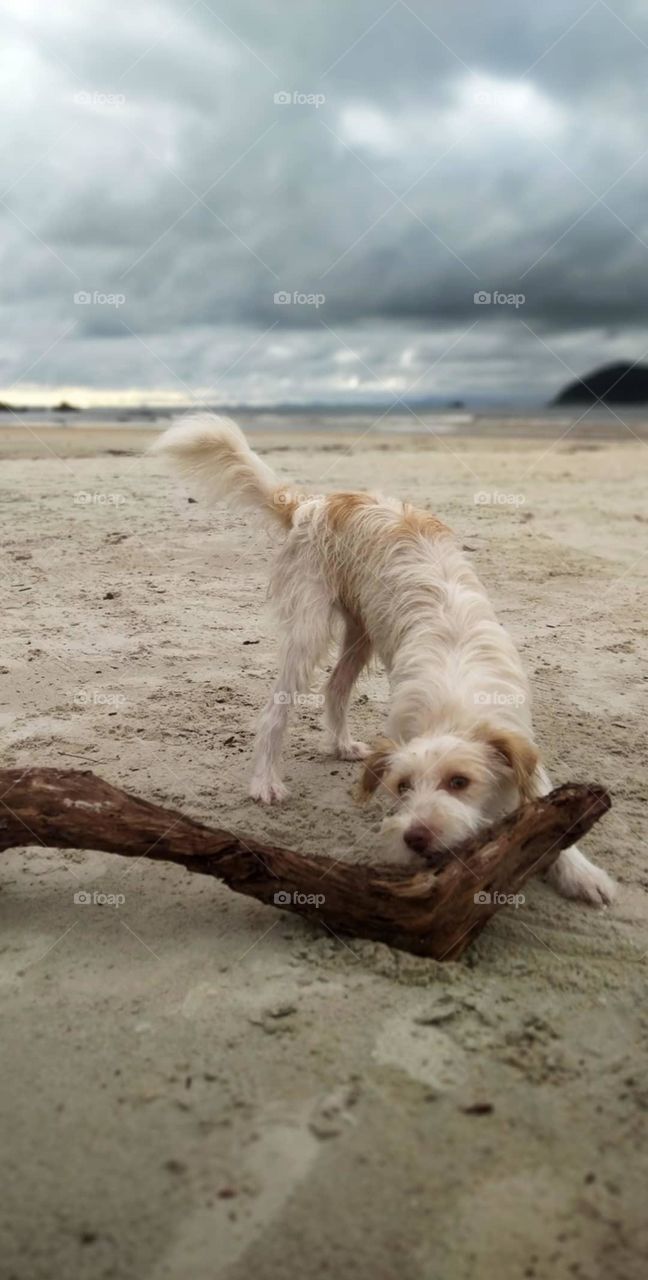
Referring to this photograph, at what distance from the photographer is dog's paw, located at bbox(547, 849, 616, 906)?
3.73 metres

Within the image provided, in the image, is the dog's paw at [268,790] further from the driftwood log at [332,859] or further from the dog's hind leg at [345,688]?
the driftwood log at [332,859]

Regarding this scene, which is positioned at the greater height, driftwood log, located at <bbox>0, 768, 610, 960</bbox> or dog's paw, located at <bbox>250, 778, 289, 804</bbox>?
driftwood log, located at <bbox>0, 768, 610, 960</bbox>

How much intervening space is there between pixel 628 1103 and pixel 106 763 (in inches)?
118

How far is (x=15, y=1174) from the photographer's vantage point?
2316 millimetres

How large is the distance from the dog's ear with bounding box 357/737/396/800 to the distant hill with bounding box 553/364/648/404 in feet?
175

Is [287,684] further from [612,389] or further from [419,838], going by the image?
[612,389]

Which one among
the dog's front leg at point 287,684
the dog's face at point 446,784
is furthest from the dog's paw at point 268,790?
the dog's face at point 446,784

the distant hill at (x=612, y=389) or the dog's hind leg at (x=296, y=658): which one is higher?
the distant hill at (x=612, y=389)

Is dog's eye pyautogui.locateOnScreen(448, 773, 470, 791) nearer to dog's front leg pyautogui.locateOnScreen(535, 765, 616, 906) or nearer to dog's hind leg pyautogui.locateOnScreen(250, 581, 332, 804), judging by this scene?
dog's front leg pyautogui.locateOnScreen(535, 765, 616, 906)

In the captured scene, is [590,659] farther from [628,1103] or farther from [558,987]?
[628,1103]

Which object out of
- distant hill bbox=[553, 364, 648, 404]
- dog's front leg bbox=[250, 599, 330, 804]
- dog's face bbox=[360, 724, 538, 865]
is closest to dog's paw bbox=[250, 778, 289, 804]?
dog's front leg bbox=[250, 599, 330, 804]

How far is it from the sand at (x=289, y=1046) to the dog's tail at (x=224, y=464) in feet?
4.01

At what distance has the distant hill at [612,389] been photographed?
5813 centimetres

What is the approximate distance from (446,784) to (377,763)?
37cm
